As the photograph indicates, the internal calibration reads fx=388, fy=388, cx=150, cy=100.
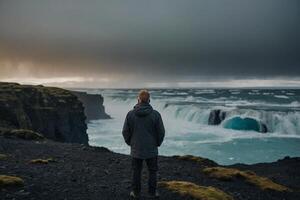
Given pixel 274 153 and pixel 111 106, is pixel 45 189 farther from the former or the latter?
pixel 111 106

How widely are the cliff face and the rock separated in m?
39.0

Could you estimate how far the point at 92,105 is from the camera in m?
115

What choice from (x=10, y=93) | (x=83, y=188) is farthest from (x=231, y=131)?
(x=83, y=188)

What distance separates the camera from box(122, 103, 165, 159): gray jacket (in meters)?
11.2

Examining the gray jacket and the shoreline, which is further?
the shoreline

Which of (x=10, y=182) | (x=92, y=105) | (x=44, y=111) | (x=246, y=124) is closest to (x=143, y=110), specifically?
(x=10, y=182)

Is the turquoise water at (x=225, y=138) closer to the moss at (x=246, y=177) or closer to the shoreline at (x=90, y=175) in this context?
the shoreline at (x=90, y=175)

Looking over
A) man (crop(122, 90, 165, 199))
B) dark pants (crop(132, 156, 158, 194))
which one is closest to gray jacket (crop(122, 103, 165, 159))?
man (crop(122, 90, 165, 199))

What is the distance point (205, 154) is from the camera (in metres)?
52.1

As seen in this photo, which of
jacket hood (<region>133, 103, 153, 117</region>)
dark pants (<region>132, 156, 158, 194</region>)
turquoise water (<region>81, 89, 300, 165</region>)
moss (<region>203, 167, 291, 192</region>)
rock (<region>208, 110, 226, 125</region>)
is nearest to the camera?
jacket hood (<region>133, 103, 153, 117</region>)

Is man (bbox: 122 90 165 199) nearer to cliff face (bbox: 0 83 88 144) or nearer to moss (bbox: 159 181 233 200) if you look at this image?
moss (bbox: 159 181 233 200)

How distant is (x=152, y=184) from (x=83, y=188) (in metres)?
2.71

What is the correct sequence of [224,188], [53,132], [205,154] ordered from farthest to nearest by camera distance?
[205,154] < [53,132] < [224,188]

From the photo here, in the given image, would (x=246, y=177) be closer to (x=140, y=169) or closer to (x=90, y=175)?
(x=90, y=175)
